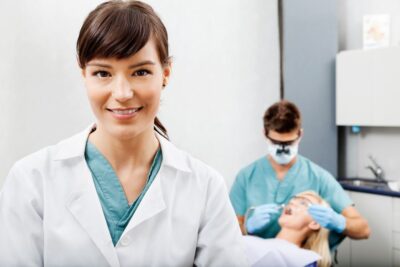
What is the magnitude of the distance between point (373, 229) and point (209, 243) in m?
2.66

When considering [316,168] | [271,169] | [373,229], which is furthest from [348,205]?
[373,229]

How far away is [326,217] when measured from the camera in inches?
101

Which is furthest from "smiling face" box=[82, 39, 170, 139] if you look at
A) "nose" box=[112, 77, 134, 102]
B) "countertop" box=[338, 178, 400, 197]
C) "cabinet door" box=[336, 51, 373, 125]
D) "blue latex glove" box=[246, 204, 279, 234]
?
"cabinet door" box=[336, 51, 373, 125]

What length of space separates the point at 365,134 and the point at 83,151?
10.5 feet

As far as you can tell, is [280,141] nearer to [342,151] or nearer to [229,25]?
[229,25]

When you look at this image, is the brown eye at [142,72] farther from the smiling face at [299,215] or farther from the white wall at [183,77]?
the smiling face at [299,215]

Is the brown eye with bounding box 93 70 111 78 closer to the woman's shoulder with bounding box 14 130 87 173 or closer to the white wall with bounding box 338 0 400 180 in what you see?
the woman's shoulder with bounding box 14 130 87 173

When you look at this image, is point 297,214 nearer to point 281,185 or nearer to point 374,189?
point 281,185

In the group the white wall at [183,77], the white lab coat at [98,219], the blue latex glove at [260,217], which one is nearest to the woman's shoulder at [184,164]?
the white lab coat at [98,219]

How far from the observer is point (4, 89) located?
6.89 ft

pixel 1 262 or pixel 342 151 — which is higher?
pixel 1 262

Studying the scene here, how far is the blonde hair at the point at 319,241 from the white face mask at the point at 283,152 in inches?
8.6

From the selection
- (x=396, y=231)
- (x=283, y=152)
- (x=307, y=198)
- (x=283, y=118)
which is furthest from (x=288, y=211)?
(x=396, y=231)

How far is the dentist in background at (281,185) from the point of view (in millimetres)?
→ 2711
